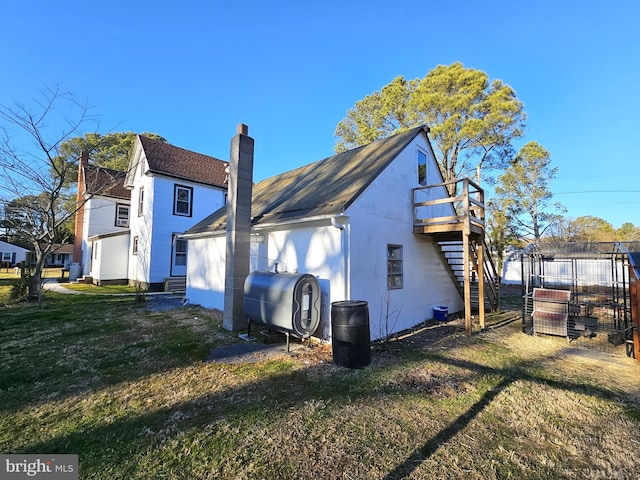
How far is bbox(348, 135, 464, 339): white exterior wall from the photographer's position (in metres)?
6.59

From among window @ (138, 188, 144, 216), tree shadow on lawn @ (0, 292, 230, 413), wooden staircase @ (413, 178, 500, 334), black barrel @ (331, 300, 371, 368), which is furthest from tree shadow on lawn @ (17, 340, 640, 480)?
window @ (138, 188, 144, 216)

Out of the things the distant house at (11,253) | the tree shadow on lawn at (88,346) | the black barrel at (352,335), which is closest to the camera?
the tree shadow on lawn at (88,346)

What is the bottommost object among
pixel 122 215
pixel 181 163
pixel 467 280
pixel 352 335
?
pixel 352 335

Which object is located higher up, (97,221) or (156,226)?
(97,221)

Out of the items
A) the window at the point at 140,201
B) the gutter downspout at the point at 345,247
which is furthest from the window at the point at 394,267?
the window at the point at 140,201

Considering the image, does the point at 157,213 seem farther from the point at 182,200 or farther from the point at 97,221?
the point at 97,221

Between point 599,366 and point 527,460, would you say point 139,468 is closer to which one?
point 527,460

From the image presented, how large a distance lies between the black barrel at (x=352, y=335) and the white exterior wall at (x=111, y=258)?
18.0m

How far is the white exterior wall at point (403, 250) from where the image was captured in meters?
6.59

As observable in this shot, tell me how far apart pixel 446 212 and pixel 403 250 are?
387cm

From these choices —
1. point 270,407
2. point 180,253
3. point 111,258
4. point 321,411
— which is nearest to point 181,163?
point 180,253

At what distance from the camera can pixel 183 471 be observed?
2486 mm

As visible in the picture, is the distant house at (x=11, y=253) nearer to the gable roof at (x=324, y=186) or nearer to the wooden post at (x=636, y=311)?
the gable roof at (x=324, y=186)

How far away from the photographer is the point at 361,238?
21.7 feet
